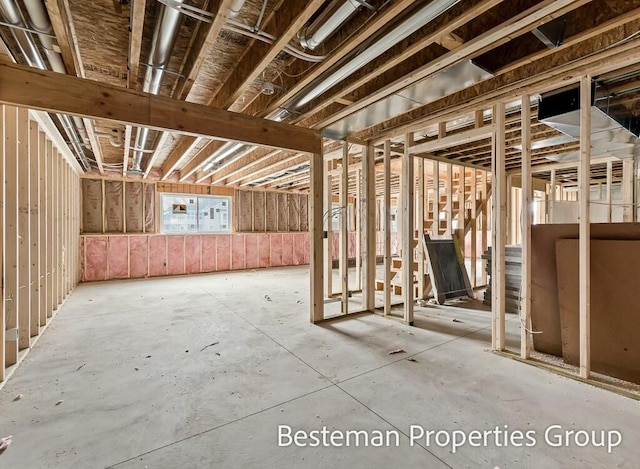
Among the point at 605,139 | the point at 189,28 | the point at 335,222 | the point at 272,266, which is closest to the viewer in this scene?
the point at 189,28

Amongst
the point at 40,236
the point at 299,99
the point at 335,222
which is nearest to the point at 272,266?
the point at 335,222

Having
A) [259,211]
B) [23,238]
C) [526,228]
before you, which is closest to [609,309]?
[526,228]

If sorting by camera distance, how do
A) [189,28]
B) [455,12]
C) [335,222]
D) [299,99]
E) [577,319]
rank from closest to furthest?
[455,12], [189,28], [577,319], [299,99], [335,222]

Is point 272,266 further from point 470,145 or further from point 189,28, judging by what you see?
point 189,28

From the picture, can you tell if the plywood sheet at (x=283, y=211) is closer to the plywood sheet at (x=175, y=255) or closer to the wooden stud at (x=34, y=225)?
the plywood sheet at (x=175, y=255)

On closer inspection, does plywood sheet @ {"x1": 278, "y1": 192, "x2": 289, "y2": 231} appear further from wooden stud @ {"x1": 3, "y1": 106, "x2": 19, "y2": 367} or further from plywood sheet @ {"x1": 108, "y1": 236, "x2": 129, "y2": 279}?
wooden stud @ {"x1": 3, "y1": 106, "x2": 19, "y2": 367}

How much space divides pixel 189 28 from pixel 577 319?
3.98 metres

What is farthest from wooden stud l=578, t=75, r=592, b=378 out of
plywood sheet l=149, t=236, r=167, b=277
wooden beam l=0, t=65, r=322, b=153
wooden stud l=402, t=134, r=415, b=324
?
plywood sheet l=149, t=236, r=167, b=277

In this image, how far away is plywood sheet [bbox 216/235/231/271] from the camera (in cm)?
815

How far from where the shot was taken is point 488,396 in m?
2.10

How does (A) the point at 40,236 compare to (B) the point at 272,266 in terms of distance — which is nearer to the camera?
(A) the point at 40,236

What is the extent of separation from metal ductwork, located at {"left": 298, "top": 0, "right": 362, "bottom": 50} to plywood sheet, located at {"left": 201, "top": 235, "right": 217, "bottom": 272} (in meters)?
6.66

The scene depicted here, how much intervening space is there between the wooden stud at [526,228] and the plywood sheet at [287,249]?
7.19 meters

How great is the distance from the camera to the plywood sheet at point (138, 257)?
708 cm
